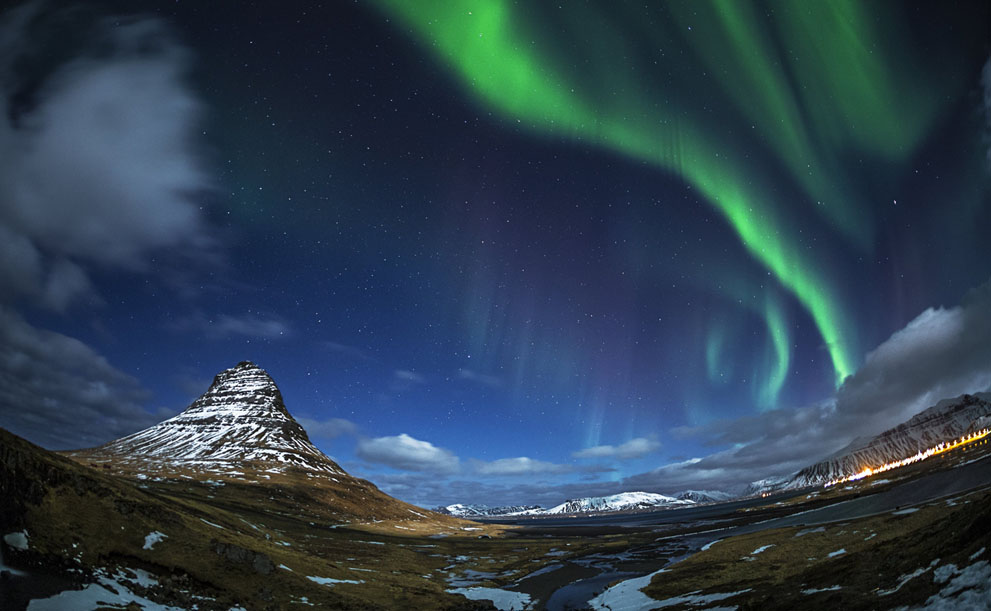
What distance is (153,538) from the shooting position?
158 feet

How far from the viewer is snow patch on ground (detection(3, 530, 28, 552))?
34.6 meters

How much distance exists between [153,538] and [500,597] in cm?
4934

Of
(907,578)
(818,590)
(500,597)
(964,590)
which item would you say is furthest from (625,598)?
(964,590)

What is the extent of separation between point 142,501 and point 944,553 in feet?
250

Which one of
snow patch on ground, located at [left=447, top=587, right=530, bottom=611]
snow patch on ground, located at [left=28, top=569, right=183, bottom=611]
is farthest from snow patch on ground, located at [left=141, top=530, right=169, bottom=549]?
snow patch on ground, located at [left=447, top=587, right=530, bottom=611]

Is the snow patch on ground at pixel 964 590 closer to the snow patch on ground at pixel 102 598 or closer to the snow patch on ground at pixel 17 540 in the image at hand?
the snow patch on ground at pixel 102 598

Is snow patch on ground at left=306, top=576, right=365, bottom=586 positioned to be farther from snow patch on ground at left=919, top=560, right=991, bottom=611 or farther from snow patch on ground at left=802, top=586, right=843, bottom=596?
snow patch on ground at left=919, top=560, right=991, bottom=611

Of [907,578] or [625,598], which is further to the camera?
[625,598]

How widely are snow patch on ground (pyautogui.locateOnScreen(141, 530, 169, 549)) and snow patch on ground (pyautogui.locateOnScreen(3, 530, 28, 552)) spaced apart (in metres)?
12.4

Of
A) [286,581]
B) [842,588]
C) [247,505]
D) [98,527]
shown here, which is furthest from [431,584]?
[247,505]

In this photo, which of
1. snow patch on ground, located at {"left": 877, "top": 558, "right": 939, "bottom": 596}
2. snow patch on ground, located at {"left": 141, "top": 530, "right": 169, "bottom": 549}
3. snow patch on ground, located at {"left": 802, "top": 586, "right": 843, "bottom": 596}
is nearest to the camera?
snow patch on ground, located at {"left": 877, "top": 558, "right": 939, "bottom": 596}

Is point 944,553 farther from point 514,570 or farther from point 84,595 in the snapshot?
point 514,570

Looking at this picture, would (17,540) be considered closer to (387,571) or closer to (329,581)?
(329,581)

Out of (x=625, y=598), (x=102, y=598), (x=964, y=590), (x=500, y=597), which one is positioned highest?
(x=964, y=590)
